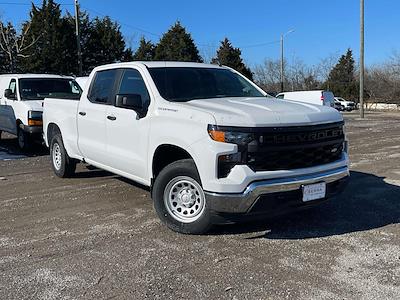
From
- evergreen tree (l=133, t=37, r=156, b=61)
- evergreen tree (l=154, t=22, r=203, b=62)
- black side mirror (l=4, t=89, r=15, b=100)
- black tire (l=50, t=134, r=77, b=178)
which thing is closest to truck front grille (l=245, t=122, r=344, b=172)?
black tire (l=50, t=134, r=77, b=178)

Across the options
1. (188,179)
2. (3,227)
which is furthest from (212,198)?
(3,227)

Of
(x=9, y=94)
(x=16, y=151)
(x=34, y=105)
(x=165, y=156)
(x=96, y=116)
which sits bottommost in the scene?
(x=16, y=151)

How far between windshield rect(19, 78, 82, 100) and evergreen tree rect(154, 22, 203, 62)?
1380 inches

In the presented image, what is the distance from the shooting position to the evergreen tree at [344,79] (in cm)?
6162

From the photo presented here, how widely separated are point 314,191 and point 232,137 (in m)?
1.09

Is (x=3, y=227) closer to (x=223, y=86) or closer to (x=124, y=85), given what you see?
(x=124, y=85)

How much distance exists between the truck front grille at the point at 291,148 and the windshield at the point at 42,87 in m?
8.37

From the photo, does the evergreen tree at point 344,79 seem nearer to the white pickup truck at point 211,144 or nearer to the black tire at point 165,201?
the white pickup truck at point 211,144

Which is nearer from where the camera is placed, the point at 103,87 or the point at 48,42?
the point at 103,87

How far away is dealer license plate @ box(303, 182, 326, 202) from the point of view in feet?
15.4

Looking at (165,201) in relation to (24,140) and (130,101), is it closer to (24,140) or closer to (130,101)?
(130,101)

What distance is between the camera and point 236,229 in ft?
17.2

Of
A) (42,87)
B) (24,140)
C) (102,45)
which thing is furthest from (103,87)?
(102,45)

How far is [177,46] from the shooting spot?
1863 inches
